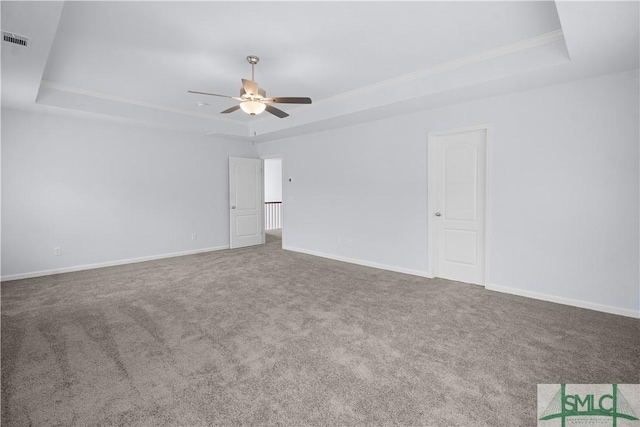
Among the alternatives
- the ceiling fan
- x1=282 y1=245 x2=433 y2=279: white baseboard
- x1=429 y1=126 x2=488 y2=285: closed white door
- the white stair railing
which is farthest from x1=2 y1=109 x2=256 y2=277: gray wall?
x1=429 y1=126 x2=488 y2=285: closed white door

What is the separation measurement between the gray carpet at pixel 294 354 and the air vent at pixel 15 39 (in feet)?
8.19

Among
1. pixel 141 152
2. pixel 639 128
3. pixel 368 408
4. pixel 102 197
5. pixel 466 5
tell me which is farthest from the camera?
pixel 141 152

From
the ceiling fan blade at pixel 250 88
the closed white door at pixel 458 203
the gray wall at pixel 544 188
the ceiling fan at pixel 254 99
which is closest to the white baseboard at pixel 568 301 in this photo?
the gray wall at pixel 544 188

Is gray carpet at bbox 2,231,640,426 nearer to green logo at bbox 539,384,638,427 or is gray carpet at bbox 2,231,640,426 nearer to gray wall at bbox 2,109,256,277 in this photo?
green logo at bbox 539,384,638,427

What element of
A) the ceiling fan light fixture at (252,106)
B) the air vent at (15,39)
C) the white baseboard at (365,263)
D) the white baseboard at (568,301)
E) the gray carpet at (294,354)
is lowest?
the gray carpet at (294,354)

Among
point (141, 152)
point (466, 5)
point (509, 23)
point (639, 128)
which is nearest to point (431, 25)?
point (466, 5)

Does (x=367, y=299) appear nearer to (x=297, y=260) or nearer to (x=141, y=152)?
(x=297, y=260)

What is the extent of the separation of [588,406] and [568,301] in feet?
6.47

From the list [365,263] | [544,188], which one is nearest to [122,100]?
[365,263]

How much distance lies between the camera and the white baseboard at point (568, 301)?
3.20m

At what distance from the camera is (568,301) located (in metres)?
3.52

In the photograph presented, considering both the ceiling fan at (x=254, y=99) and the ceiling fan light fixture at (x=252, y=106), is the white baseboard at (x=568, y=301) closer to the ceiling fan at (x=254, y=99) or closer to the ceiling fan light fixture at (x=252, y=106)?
the ceiling fan at (x=254, y=99)

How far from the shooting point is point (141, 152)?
5734mm

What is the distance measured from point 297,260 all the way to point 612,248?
433cm
